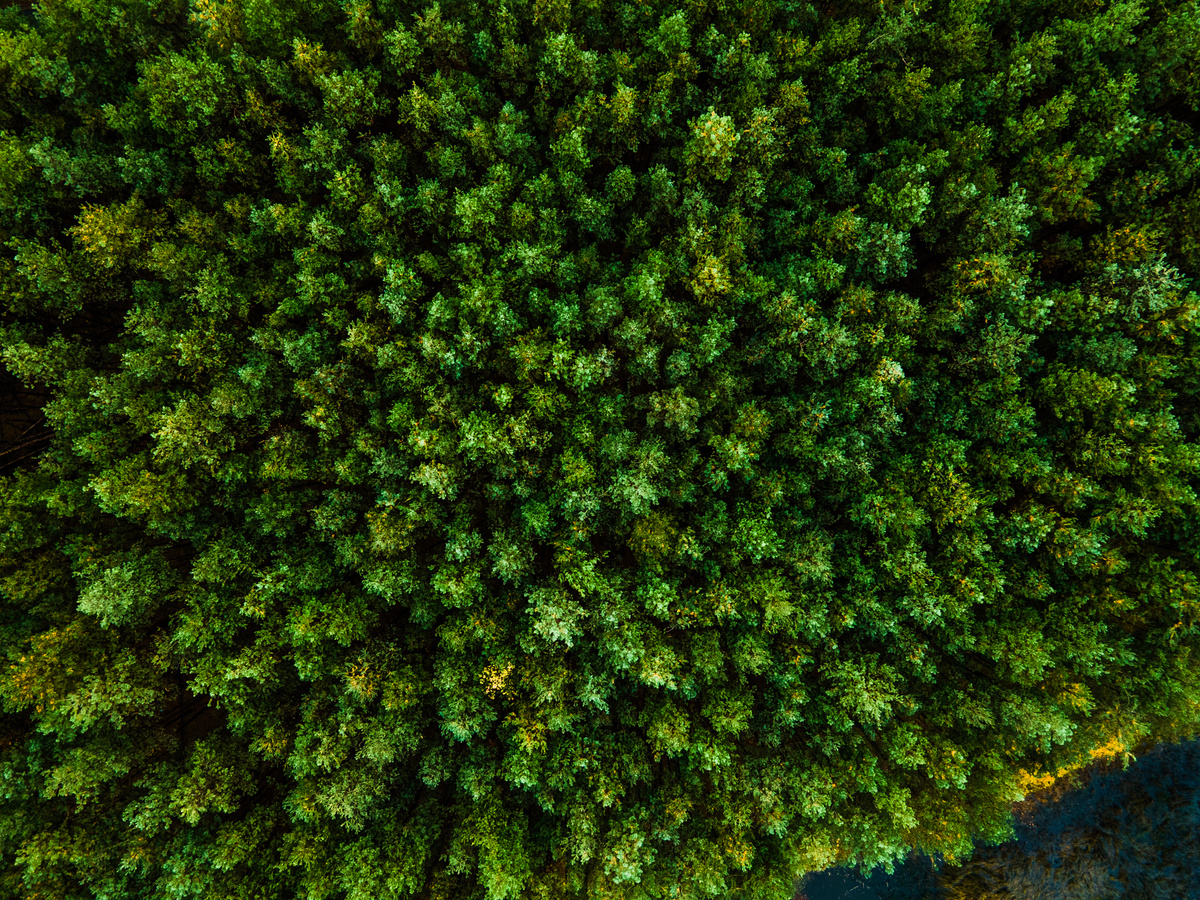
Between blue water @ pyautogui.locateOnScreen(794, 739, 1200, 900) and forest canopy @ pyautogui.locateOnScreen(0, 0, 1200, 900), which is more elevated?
forest canopy @ pyautogui.locateOnScreen(0, 0, 1200, 900)

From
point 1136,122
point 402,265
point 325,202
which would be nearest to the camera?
point 1136,122

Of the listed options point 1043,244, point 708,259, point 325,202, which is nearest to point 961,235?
point 1043,244

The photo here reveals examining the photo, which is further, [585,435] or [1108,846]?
[1108,846]

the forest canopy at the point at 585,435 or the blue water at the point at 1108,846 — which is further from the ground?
the forest canopy at the point at 585,435

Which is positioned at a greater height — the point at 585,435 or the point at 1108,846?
the point at 585,435

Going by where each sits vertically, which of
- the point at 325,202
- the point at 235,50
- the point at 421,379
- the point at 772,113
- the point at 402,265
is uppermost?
the point at 772,113

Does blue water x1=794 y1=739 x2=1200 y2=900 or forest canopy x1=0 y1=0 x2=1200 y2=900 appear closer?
forest canopy x1=0 y1=0 x2=1200 y2=900

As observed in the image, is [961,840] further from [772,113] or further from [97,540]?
[97,540]

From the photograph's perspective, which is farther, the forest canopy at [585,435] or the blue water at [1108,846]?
the blue water at [1108,846]
